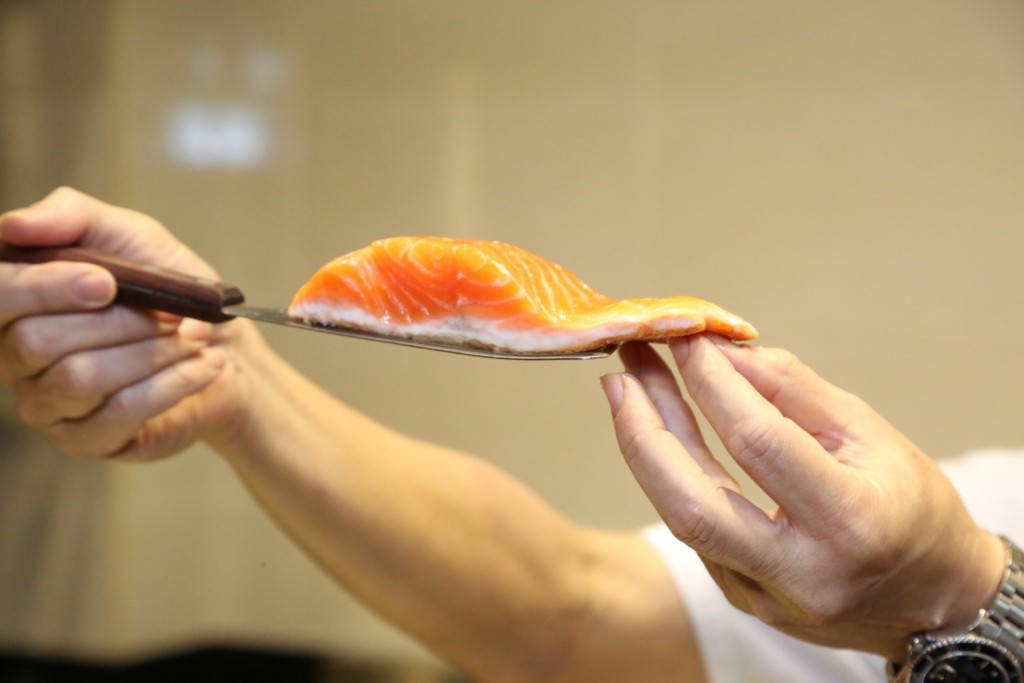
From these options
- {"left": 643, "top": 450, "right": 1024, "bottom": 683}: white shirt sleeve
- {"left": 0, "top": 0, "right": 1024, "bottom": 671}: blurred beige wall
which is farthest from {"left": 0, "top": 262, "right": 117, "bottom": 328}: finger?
{"left": 0, "top": 0, "right": 1024, "bottom": 671}: blurred beige wall

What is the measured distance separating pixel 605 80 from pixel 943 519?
1.09 metres

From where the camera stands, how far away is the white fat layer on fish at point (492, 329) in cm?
64

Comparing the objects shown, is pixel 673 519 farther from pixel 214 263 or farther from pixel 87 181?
pixel 87 181

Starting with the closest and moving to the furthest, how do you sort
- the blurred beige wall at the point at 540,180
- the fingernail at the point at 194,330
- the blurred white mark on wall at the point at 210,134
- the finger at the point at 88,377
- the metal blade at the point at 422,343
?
the metal blade at the point at 422,343 < the finger at the point at 88,377 < the fingernail at the point at 194,330 < the blurred beige wall at the point at 540,180 < the blurred white mark on wall at the point at 210,134

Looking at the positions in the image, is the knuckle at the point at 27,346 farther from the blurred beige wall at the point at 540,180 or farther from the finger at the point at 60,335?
the blurred beige wall at the point at 540,180

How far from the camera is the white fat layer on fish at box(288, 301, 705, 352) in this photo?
0.64 m

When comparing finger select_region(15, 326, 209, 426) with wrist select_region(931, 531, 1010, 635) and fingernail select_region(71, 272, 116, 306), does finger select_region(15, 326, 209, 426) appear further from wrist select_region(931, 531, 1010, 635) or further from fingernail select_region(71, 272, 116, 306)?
wrist select_region(931, 531, 1010, 635)

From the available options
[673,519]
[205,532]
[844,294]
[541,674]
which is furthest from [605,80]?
[205,532]

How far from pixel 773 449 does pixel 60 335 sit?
612mm

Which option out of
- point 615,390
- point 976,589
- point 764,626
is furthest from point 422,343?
point 764,626

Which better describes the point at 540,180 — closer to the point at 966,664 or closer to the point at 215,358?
the point at 215,358

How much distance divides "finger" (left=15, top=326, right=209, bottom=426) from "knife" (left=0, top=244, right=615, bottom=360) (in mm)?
56

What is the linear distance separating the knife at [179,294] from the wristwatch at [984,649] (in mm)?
411

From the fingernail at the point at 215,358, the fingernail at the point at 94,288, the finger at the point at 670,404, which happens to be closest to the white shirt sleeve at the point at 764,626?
the finger at the point at 670,404
